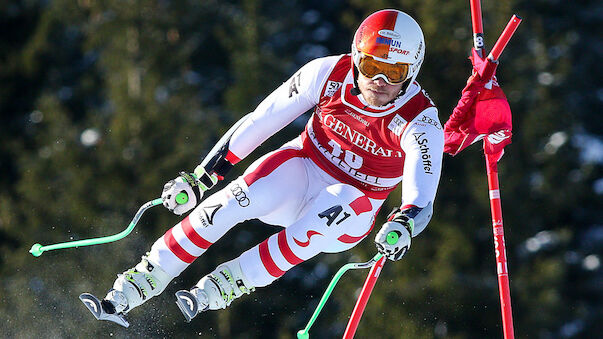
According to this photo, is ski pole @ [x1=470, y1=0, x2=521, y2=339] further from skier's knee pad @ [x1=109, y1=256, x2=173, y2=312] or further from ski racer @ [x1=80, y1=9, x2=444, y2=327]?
skier's knee pad @ [x1=109, y1=256, x2=173, y2=312]

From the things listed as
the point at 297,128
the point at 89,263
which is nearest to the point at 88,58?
the point at 297,128

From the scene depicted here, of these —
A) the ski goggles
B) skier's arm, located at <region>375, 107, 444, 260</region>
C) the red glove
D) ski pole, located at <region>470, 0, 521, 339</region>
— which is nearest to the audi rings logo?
skier's arm, located at <region>375, 107, 444, 260</region>

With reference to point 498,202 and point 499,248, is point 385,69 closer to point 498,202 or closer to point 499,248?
point 498,202

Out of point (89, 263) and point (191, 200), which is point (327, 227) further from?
point (89, 263)

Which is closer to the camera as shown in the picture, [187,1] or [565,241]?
[565,241]

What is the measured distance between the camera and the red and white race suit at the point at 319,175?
635 centimetres

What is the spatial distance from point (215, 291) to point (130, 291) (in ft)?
1.50

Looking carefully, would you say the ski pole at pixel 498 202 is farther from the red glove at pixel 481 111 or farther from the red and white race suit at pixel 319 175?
the red and white race suit at pixel 319 175

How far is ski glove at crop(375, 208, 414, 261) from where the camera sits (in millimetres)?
5895

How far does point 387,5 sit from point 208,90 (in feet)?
11.1

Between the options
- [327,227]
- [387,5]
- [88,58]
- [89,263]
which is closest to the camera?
[327,227]

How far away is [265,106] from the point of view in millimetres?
6750

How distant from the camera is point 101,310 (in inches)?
246

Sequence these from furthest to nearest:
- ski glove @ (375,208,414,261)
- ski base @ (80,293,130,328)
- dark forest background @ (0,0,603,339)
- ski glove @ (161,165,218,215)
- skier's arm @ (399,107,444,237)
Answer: dark forest background @ (0,0,603,339), ski glove @ (161,165,218,215), ski base @ (80,293,130,328), skier's arm @ (399,107,444,237), ski glove @ (375,208,414,261)
